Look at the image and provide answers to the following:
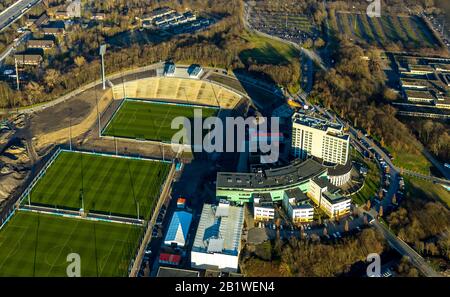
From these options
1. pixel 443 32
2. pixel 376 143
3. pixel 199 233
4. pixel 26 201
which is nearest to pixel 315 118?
pixel 376 143

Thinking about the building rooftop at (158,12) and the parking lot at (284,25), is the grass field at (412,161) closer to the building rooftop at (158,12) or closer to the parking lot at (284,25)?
the parking lot at (284,25)

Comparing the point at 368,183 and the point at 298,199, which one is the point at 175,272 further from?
the point at 368,183

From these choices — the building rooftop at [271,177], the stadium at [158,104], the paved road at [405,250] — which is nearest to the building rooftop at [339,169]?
the building rooftop at [271,177]

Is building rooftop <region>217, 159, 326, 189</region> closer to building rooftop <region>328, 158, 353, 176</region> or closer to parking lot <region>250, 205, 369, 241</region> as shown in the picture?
building rooftop <region>328, 158, 353, 176</region>

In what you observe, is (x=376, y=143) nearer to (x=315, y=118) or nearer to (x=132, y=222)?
(x=315, y=118)

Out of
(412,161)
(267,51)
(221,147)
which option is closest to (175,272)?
(221,147)

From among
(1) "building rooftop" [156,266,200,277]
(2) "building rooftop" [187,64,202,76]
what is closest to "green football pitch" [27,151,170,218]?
(1) "building rooftop" [156,266,200,277]
